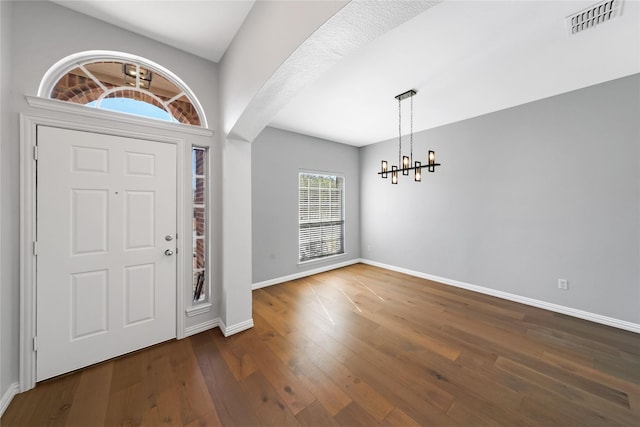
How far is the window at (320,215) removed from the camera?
4.55 m

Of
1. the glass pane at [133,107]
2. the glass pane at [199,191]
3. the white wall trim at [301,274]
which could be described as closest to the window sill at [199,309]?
the glass pane at [199,191]

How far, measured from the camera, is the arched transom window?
1.86 metres

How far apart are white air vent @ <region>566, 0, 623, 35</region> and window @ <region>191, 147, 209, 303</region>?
3464 millimetres

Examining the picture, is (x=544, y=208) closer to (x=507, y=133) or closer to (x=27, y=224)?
(x=507, y=133)

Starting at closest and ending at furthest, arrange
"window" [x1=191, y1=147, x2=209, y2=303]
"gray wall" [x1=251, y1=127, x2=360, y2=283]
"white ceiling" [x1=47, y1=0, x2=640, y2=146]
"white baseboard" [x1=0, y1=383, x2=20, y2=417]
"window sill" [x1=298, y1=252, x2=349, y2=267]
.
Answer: "white baseboard" [x1=0, y1=383, x2=20, y2=417] → "white ceiling" [x1=47, y1=0, x2=640, y2=146] → "window" [x1=191, y1=147, x2=209, y2=303] → "gray wall" [x1=251, y1=127, x2=360, y2=283] → "window sill" [x1=298, y1=252, x2=349, y2=267]

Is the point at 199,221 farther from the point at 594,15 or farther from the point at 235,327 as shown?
the point at 594,15

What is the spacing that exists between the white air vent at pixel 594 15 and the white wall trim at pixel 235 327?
403cm

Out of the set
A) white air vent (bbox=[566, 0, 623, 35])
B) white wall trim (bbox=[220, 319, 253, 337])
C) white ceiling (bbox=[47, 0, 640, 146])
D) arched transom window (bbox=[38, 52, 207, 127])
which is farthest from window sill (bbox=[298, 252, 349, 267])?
white air vent (bbox=[566, 0, 623, 35])

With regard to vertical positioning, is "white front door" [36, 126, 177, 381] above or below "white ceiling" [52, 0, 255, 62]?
below

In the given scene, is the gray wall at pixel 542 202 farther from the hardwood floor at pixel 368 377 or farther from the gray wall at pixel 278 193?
the gray wall at pixel 278 193

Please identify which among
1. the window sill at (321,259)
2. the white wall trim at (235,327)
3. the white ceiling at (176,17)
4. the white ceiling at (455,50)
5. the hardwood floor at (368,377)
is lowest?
the hardwood floor at (368,377)

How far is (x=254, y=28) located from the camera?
→ 171 cm

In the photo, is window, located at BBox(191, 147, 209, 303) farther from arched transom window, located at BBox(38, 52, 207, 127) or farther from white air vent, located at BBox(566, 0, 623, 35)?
white air vent, located at BBox(566, 0, 623, 35)

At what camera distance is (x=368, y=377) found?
5.90ft
